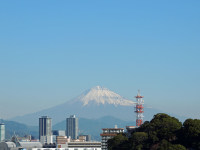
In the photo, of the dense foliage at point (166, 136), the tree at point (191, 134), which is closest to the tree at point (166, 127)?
the dense foliage at point (166, 136)

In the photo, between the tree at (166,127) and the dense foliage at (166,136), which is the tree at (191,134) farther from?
the tree at (166,127)

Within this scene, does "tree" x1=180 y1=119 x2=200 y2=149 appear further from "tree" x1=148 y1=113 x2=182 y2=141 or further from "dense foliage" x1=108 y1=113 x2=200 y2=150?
"tree" x1=148 y1=113 x2=182 y2=141

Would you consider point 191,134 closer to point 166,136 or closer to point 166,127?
point 166,136

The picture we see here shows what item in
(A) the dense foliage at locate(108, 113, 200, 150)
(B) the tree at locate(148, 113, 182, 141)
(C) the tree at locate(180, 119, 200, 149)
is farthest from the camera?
(B) the tree at locate(148, 113, 182, 141)

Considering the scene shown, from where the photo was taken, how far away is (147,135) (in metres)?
142

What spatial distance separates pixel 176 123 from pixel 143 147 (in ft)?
32.7

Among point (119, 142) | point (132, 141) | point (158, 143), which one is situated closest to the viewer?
point (158, 143)

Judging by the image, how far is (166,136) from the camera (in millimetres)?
138500

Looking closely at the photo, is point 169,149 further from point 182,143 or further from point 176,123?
point 176,123

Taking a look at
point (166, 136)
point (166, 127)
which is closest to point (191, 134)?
point (166, 136)

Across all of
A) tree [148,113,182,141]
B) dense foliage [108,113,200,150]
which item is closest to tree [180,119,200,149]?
dense foliage [108,113,200,150]

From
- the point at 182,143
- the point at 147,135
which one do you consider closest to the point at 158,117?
the point at 147,135

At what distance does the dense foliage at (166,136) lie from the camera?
128m

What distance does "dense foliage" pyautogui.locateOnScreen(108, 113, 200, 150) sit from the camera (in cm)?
12850
